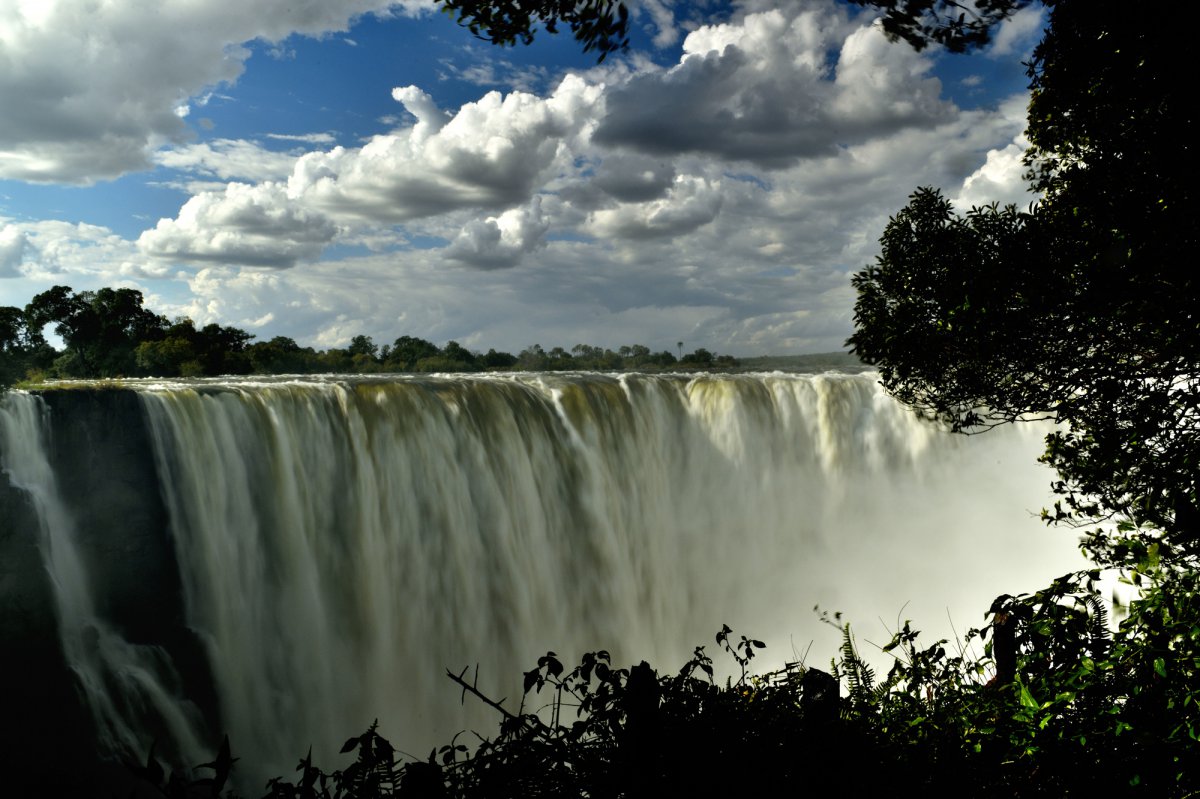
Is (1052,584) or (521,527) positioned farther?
(521,527)

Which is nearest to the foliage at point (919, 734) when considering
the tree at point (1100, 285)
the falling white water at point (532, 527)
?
the tree at point (1100, 285)

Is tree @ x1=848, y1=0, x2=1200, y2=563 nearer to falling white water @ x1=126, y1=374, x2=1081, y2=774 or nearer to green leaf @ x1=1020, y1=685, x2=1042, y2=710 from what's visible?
green leaf @ x1=1020, y1=685, x2=1042, y2=710

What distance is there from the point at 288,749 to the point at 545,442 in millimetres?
6236

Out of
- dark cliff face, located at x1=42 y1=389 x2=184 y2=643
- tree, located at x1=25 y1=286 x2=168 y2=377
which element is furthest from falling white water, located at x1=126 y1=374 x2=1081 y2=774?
tree, located at x1=25 y1=286 x2=168 y2=377

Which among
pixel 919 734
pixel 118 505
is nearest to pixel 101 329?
pixel 118 505

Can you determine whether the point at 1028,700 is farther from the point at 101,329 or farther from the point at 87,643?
the point at 101,329

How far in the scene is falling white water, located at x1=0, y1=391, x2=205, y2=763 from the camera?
8.48 m

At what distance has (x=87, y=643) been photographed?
8.76 metres

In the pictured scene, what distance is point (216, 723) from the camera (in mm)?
9781

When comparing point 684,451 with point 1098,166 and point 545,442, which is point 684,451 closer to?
point 545,442

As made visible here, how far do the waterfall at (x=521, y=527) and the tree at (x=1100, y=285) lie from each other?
24.4ft

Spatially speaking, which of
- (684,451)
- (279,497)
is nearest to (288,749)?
(279,497)

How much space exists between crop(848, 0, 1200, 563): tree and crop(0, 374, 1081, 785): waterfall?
743 centimetres

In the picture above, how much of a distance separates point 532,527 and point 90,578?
654 centimetres
